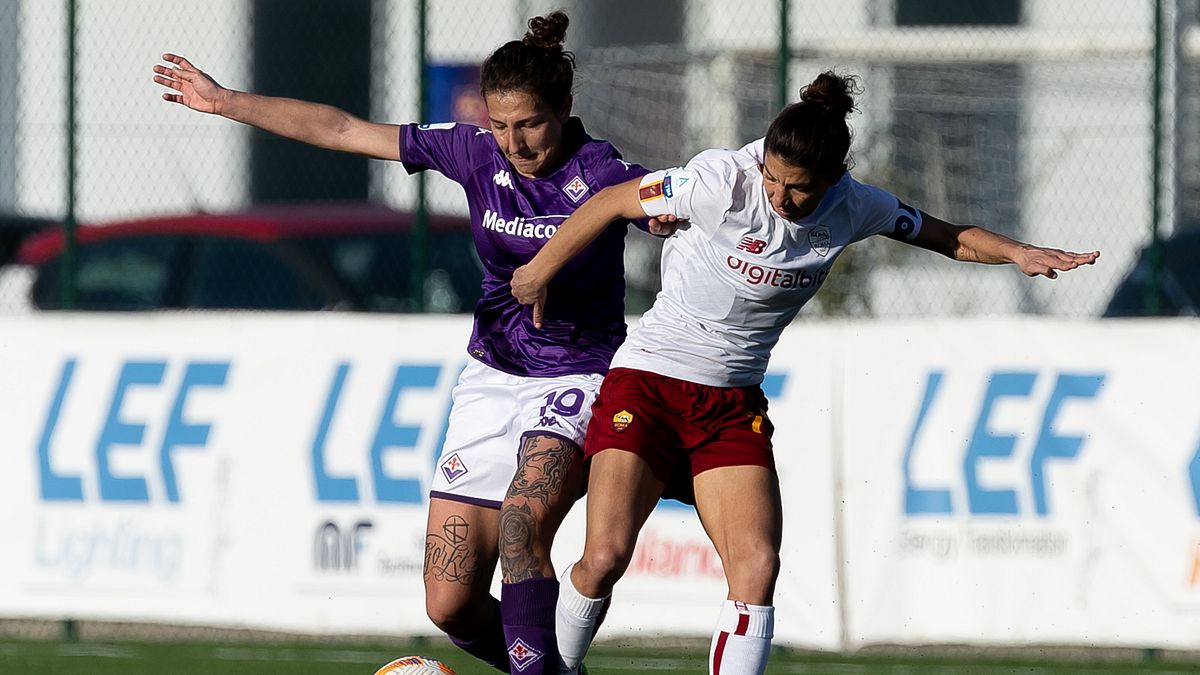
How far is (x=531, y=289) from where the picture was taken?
6094mm

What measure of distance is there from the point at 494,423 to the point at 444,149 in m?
0.90

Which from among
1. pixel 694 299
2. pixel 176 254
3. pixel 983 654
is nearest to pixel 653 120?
pixel 176 254

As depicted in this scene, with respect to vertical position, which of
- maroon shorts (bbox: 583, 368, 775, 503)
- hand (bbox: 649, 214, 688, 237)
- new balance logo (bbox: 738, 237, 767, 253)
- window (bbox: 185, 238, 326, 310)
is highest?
hand (bbox: 649, 214, 688, 237)

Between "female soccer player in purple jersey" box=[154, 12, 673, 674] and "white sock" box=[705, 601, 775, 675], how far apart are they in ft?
1.97

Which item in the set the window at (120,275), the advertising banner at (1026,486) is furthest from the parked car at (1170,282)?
the window at (120,275)

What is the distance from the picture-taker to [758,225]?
19.9 ft

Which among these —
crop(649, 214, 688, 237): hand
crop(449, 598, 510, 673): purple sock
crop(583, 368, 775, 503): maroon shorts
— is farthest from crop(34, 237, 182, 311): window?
crop(649, 214, 688, 237): hand

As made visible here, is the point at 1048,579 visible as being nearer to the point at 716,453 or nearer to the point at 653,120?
the point at 716,453

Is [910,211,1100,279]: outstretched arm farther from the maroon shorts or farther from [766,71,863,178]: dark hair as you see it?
the maroon shorts

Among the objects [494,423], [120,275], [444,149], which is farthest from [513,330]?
[120,275]

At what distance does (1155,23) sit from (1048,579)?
9.10 feet

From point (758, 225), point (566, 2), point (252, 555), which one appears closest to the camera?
point (758, 225)

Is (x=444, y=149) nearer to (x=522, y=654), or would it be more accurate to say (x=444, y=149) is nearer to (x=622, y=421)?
(x=622, y=421)

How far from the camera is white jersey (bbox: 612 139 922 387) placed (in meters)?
6.07
